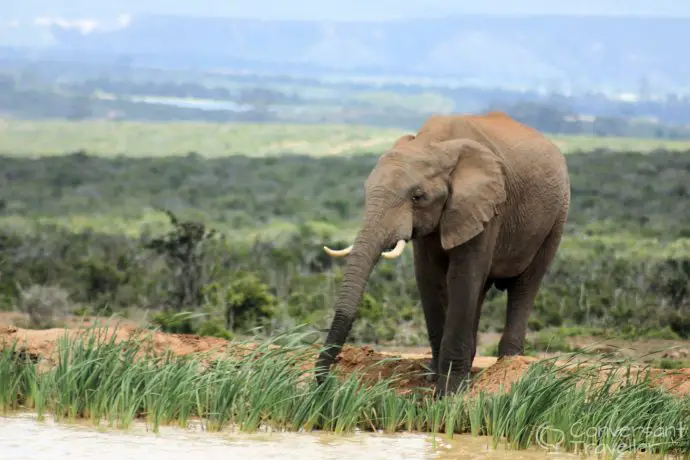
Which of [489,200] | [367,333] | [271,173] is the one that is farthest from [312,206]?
[489,200]

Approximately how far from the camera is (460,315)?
11.0 meters

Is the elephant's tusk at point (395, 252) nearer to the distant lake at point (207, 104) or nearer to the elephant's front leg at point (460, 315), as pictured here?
the elephant's front leg at point (460, 315)

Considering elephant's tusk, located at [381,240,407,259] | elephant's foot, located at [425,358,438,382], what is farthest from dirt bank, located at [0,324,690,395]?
elephant's tusk, located at [381,240,407,259]

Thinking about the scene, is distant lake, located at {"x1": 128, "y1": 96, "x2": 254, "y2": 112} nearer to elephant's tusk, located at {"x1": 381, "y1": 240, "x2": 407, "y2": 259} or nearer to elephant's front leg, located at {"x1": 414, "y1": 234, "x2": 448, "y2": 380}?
elephant's front leg, located at {"x1": 414, "y1": 234, "x2": 448, "y2": 380}

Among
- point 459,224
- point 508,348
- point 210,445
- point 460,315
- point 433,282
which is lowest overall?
point 210,445

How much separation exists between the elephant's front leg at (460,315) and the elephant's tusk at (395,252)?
2.25 ft

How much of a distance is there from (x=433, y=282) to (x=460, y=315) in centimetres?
51

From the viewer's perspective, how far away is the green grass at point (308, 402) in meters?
9.48

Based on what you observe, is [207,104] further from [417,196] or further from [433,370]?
[417,196]

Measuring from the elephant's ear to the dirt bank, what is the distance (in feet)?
3.02

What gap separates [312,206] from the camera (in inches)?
1975

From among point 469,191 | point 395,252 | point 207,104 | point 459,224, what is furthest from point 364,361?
point 207,104

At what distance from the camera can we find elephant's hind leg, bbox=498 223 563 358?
12164 mm

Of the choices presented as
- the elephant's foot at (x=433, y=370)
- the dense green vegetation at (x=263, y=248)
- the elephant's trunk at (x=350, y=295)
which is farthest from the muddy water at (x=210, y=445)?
the elephant's foot at (x=433, y=370)
